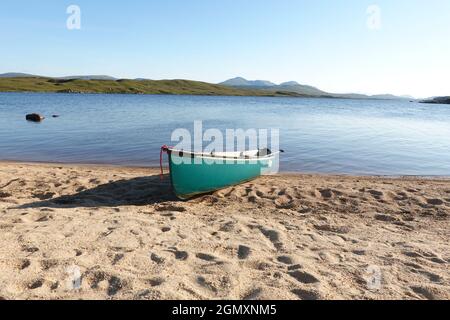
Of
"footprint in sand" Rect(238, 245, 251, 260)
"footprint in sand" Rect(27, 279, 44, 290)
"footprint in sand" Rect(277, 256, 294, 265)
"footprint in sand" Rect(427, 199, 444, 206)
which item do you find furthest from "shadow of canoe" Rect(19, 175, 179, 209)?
"footprint in sand" Rect(427, 199, 444, 206)

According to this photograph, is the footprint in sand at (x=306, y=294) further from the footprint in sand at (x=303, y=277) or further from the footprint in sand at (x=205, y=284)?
the footprint in sand at (x=205, y=284)

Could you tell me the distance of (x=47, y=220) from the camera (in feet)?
25.8

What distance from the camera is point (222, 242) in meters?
6.89

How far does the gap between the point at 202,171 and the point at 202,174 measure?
89 millimetres

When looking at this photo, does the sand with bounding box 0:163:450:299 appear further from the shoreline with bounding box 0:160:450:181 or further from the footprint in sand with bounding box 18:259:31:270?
the shoreline with bounding box 0:160:450:181

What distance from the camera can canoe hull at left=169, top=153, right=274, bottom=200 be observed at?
32.2ft

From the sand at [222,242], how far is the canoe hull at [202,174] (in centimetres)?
34

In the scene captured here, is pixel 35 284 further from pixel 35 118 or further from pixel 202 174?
pixel 35 118

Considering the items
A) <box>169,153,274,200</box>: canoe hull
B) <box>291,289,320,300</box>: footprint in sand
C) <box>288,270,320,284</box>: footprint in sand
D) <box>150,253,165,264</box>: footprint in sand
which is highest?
<box>169,153,274,200</box>: canoe hull

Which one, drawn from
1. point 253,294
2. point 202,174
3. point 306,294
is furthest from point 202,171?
point 306,294

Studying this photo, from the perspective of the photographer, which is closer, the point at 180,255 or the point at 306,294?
the point at 306,294

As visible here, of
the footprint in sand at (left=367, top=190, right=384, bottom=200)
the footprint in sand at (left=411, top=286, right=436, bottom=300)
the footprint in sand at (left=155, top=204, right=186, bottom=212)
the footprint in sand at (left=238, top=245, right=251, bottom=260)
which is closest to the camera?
the footprint in sand at (left=411, top=286, right=436, bottom=300)

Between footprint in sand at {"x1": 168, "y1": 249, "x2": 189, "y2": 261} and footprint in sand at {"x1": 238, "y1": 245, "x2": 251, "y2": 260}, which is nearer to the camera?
footprint in sand at {"x1": 168, "y1": 249, "x2": 189, "y2": 261}

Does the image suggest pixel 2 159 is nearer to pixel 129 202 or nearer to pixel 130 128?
pixel 129 202
